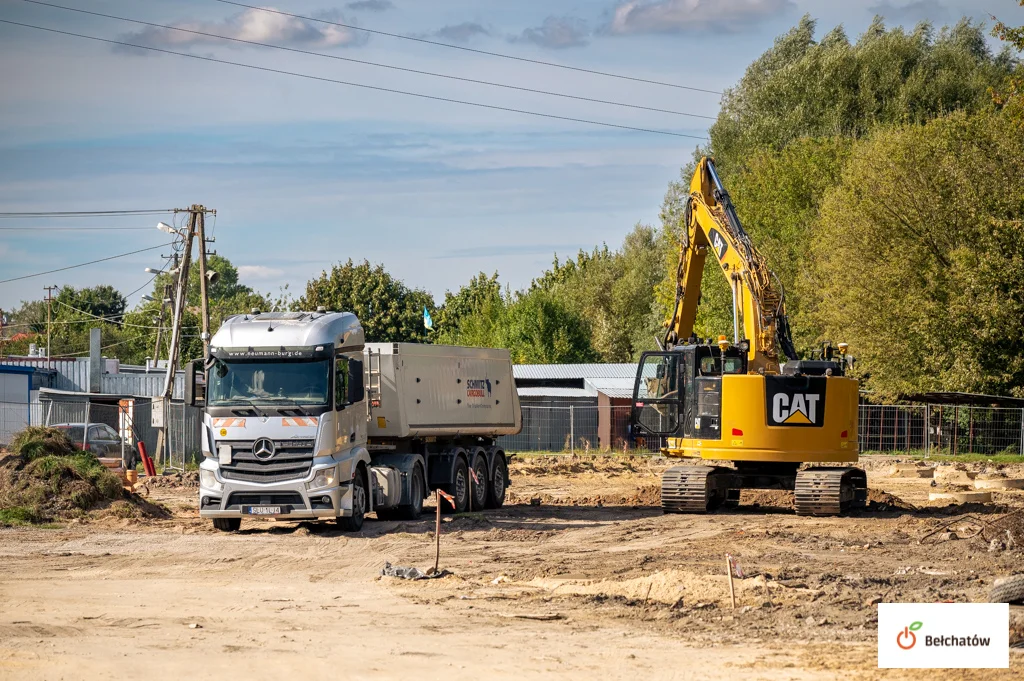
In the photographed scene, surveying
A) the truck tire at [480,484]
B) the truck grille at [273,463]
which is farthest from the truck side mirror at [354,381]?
the truck tire at [480,484]

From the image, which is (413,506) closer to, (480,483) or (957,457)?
(480,483)

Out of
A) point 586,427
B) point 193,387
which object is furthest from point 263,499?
point 586,427

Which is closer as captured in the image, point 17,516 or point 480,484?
point 17,516

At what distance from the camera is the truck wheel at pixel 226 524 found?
2127cm

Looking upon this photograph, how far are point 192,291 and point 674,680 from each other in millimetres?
117729

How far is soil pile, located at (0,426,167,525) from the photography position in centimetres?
2306

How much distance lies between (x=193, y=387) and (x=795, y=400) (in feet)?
36.1

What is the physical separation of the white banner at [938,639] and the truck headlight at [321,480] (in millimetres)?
11492

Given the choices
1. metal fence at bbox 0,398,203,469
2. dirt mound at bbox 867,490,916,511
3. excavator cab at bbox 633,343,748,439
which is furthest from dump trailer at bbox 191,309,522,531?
metal fence at bbox 0,398,203,469

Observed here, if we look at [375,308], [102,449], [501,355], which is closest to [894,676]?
[501,355]

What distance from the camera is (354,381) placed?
2106 cm

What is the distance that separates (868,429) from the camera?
1848 inches

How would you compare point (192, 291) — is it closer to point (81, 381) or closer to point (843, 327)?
point (81, 381)

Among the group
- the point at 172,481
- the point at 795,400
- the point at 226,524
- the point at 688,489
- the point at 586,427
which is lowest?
the point at 172,481
